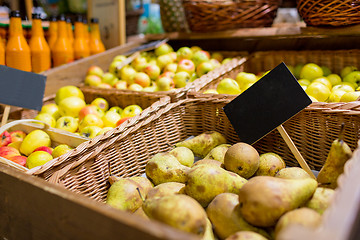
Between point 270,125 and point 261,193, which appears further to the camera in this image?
point 270,125

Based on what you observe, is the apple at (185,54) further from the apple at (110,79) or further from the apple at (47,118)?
the apple at (47,118)

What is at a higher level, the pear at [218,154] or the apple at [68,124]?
the pear at [218,154]

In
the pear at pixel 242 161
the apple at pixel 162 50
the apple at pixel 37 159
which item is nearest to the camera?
the pear at pixel 242 161

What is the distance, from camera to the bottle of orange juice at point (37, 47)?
239cm

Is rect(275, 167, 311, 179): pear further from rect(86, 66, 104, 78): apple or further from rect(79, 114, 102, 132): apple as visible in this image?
rect(86, 66, 104, 78): apple

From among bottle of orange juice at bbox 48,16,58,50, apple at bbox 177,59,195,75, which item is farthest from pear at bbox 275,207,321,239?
bottle of orange juice at bbox 48,16,58,50

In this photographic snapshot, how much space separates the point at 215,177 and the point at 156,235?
467 mm

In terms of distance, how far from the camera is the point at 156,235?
592 millimetres

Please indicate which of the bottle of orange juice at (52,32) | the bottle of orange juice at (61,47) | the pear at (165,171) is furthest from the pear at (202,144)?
the bottle of orange juice at (52,32)

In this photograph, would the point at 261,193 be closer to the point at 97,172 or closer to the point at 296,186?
the point at 296,186

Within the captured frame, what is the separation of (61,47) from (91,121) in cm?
119

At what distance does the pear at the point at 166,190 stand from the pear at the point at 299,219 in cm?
40

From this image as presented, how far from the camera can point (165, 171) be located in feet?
4.07

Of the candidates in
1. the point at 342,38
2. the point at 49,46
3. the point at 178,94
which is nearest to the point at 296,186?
the point at 178,94
